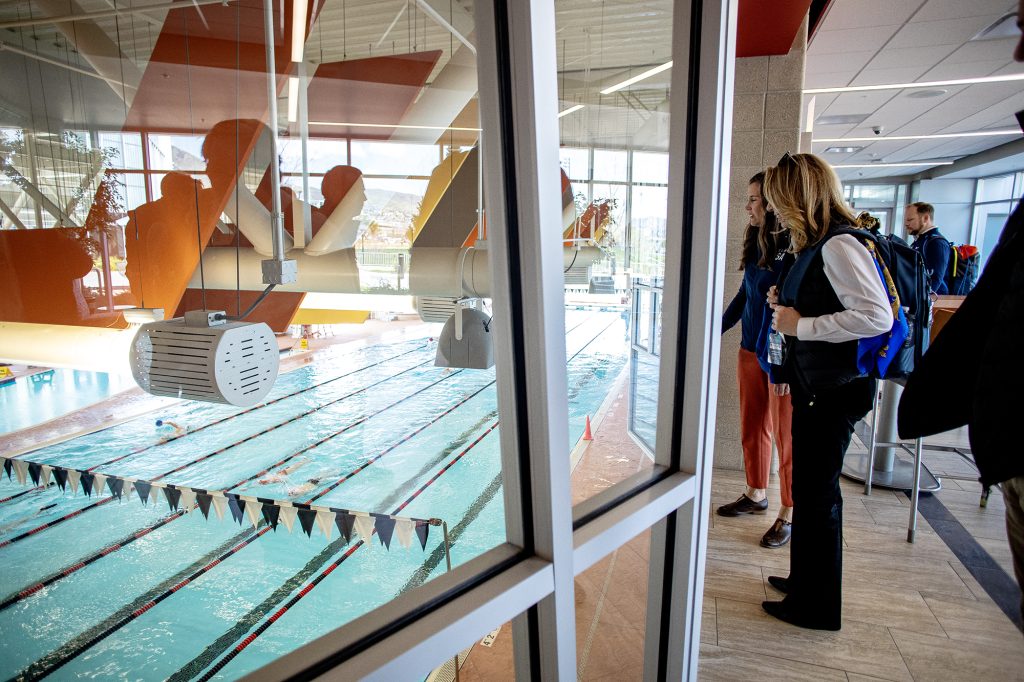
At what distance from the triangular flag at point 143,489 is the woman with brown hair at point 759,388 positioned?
6.02 meters

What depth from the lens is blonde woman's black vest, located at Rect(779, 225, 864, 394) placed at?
177 cm

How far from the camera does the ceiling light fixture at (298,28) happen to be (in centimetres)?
542

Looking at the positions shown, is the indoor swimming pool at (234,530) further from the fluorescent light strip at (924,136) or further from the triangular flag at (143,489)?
the fluorescent light strip at (924,136)

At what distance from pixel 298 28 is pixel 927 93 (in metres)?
6.54

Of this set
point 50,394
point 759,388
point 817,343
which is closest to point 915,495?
point 759,388

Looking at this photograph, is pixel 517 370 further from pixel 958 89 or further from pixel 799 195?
pixel 958 89

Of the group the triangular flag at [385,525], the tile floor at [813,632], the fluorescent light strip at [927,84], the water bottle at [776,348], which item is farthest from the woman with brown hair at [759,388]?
the fluorescent light strip at [927,84]

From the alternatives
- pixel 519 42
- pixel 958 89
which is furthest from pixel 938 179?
pixel 519 42

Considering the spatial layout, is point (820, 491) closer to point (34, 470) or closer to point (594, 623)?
point (594, 623)

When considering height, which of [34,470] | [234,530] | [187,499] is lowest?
[234,530]

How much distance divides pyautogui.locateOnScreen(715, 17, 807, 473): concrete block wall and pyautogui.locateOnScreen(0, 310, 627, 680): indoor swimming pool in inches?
50.0

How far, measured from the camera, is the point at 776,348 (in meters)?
2.09

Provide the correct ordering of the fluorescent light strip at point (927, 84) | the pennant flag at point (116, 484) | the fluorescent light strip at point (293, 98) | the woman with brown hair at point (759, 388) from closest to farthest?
the woman with brown hair at point (759, 388)
the fluorescent light strip at point (927, 84)
the fluorescent light strip at point (293, 98)
the pennant flag at point (116, 484)

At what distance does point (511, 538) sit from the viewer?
1044 millimetres
